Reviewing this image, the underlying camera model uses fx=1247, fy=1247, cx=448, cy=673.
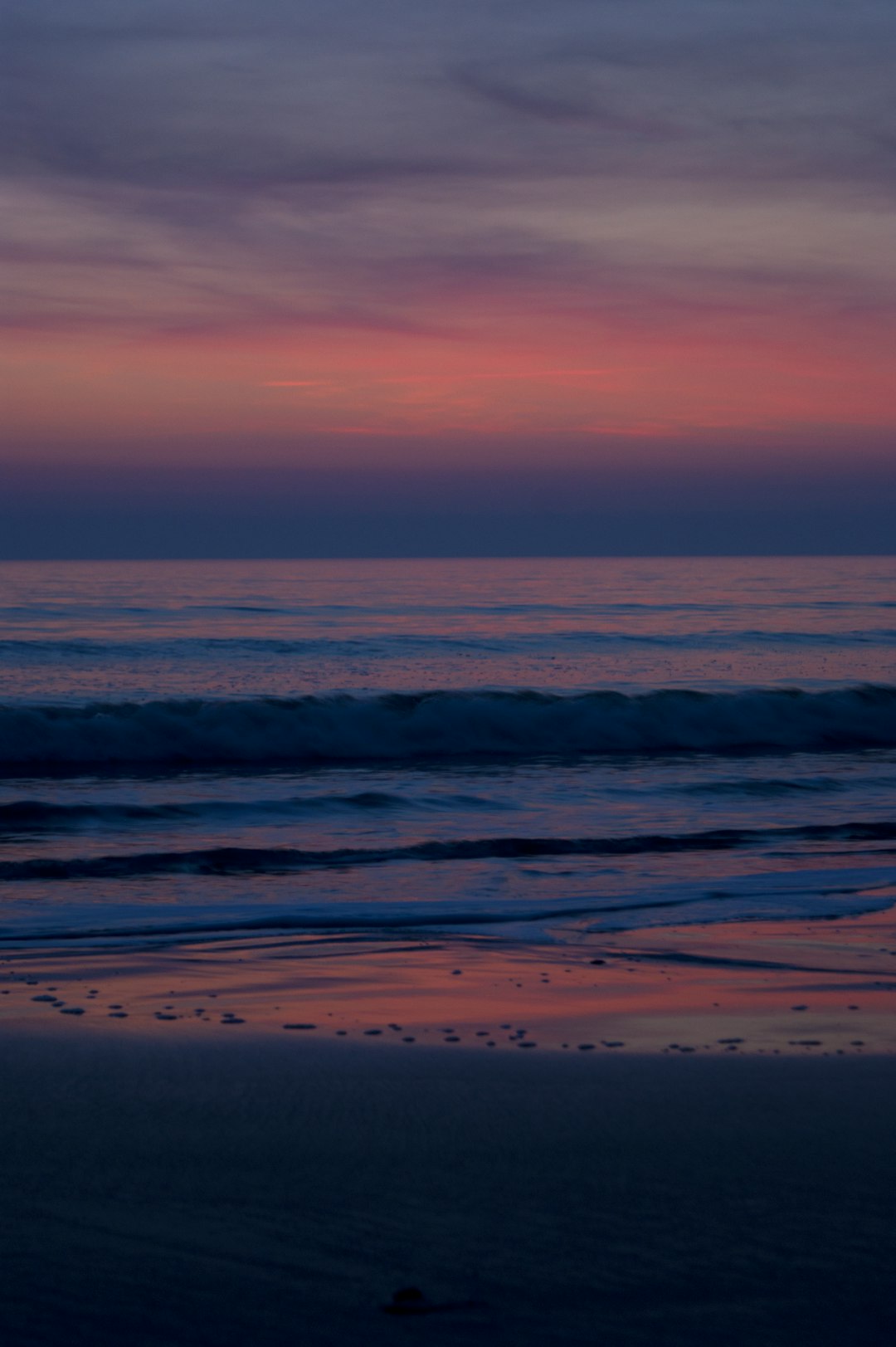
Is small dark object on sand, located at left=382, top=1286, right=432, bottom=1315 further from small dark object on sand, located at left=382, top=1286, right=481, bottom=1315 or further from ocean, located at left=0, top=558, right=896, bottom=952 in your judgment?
ocean, located at left=0, top=558, right=896, bottom=952

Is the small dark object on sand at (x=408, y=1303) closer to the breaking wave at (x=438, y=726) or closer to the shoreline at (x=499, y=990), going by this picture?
the shoreline at (x=499, y=990)

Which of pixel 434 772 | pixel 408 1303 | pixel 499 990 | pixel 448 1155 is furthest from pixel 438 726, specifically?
pixel 408 1303

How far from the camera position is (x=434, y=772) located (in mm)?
14805

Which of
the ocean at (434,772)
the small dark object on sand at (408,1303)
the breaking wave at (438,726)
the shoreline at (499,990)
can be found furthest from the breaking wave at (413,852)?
the breaking wave at (438,726)

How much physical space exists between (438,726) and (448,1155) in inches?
570

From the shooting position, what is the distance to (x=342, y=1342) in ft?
8.34

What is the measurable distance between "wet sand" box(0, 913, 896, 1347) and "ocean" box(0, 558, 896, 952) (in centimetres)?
147

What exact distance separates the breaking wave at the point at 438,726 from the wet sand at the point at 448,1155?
1054 cm

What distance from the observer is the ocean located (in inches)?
297

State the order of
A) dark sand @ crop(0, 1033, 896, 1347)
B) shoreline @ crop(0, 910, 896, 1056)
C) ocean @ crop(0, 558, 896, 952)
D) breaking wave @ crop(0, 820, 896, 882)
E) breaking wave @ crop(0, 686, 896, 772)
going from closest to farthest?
dark sand @ crop(0, 1033, 896, 1347), shoreline @ crop(0, 910, 896, 1056), ocean @ crop(0, 558, 896, 952), breaking wave @ crop(0, 820, 896, 882), breaking wave @ crop(0, 686, 896, 772)

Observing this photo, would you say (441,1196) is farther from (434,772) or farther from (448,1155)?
(434,772)

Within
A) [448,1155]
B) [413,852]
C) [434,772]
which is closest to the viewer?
[448,1155]

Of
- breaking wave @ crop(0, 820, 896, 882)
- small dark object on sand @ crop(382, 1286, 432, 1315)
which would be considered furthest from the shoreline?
breaking wave @ crop(0, 820, 896, 882)

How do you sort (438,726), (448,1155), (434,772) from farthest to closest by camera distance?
(438,726) < (434,772) < (448,1155)
